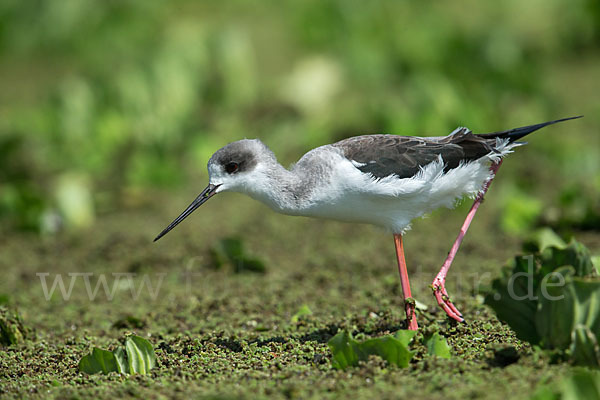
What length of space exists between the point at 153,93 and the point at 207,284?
152 inches

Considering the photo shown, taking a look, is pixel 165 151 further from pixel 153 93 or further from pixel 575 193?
pixel 575 193

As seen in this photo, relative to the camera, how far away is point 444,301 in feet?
12.4

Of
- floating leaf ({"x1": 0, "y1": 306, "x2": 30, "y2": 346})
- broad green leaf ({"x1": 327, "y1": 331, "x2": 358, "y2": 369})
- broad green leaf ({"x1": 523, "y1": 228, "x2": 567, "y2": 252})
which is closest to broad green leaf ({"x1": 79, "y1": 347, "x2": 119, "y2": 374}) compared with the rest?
floating leaf ({"x1": 0, "y1": 306, "x2": 30, "y2": 346})

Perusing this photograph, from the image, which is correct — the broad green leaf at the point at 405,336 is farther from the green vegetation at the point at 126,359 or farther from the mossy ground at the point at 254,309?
the green vegetation at the point at 126,359

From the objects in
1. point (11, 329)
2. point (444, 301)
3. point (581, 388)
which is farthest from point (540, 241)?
point (11, 329)

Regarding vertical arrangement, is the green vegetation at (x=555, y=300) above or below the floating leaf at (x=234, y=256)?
below

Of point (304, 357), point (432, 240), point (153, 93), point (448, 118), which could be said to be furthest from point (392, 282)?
point (153, 93)

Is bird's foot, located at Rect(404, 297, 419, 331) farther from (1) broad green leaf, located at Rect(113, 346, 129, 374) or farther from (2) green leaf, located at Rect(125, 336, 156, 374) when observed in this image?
(1) broad green leaf, located at Rect(113, 346, 129, 374)

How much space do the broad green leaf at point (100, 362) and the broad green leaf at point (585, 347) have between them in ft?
6.65

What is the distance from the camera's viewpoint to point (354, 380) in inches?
118

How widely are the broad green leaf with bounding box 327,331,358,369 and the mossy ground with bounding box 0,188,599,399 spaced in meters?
0.05

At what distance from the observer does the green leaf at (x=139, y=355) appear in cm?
333

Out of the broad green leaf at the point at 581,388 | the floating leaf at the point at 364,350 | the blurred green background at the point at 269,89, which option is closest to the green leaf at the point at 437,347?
the floating leaf at the point at 364,350

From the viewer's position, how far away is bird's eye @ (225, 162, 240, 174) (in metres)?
3.71
